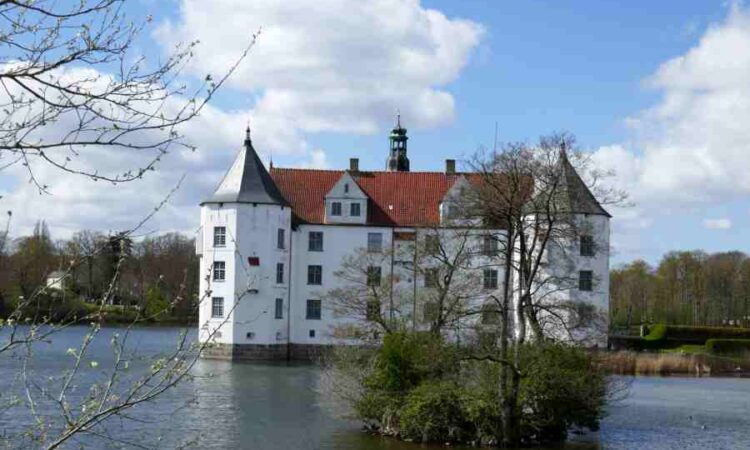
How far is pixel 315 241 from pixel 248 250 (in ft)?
13.5

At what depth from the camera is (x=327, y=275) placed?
141ft

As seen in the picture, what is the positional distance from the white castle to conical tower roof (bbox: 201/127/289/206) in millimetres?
43

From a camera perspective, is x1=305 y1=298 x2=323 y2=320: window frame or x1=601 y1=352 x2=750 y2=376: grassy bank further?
x1=305 y1=298 x2=323 y2=320: window frame

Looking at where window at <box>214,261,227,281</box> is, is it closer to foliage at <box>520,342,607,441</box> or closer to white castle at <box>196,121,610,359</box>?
white castle at <box>196,121,610,359</box>

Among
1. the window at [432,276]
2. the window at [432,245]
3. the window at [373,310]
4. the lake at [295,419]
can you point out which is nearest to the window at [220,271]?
the lake at [295,419]

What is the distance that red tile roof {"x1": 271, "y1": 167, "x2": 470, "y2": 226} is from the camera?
43.7 meters

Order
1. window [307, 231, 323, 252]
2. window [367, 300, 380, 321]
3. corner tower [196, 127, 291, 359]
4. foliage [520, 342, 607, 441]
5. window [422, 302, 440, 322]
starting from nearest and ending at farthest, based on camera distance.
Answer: foliage [520, 342, 607, 441]
window [367, 300, 380, 321]
window [422, 302, 440, 322]
corner tower [196, 127, 291, 359]
window [307, 231, 323, 252]

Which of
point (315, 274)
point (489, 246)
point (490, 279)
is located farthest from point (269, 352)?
point (490, 279)

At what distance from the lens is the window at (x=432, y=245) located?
28375 millimetres

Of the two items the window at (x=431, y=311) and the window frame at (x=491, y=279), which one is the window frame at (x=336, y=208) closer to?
the window frame at (x=491, y=279)

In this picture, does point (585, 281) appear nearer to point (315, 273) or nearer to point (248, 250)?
point (315, 273)

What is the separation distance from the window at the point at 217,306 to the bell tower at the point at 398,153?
15235 mm

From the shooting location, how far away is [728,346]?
5044 centimetres

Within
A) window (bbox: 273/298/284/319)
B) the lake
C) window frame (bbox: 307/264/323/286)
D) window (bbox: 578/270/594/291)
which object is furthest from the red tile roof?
the lake
